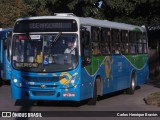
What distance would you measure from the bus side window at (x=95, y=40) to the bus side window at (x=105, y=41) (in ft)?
1.43

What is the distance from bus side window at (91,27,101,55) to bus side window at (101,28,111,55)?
44 centimetres

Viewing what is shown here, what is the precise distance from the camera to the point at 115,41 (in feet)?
62.4

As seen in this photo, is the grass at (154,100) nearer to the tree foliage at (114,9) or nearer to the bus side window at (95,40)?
the bus side window at (95,40)

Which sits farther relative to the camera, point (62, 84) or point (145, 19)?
point (145, 19)

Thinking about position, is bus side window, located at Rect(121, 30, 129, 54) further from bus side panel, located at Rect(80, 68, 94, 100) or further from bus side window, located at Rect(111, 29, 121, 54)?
bus side panel, located at Rect(80, 68, 94, 100)

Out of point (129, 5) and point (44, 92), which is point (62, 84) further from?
point (129, 5)

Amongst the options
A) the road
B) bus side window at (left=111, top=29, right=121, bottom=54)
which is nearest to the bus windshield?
the road

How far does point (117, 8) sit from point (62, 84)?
1392 centimetres

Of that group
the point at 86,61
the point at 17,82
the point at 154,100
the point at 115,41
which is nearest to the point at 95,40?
the point at 86,61

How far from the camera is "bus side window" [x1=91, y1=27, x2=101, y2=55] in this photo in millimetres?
16625

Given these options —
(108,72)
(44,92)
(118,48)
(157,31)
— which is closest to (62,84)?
(44,92)

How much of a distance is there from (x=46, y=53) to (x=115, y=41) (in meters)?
4.42

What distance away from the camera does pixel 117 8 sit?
2831 cm

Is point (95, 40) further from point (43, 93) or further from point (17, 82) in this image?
point (17, 82)
